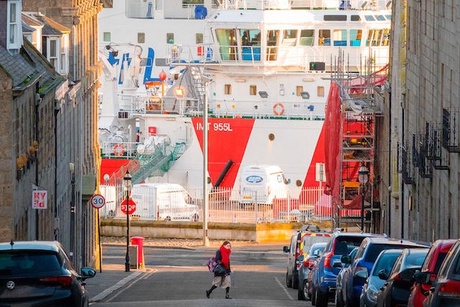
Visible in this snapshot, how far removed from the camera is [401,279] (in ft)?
74.9

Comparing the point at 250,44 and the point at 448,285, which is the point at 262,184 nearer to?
the point at 250,44

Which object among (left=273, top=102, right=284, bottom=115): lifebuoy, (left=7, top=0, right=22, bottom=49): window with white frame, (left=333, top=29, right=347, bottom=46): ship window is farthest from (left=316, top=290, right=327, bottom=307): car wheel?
(left=333, top=29, right=347, bottom=46): ship window

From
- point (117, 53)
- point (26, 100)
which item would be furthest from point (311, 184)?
point (26, 100)

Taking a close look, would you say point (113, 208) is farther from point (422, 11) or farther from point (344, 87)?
point (422, 11)

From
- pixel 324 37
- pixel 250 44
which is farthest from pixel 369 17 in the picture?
pixel 250 44

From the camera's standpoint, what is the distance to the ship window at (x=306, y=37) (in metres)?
88.9

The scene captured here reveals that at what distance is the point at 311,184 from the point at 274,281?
37.5 m

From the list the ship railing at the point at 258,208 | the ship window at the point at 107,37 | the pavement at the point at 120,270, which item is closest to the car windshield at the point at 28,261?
the pavement at the point at 120,270

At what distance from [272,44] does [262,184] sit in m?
11.4

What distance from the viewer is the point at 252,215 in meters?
75.9

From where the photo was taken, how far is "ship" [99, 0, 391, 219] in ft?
Answer: 289

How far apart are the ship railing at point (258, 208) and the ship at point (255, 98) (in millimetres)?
6889

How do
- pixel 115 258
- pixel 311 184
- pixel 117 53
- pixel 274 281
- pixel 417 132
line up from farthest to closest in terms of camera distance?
pixel 117 53 < pixel 311 184 < pixel 115 258 < pixel 274 281 < pixel 417 132

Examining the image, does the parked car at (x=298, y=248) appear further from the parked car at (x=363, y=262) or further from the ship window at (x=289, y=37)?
the ship window at (x=289, y=37)
